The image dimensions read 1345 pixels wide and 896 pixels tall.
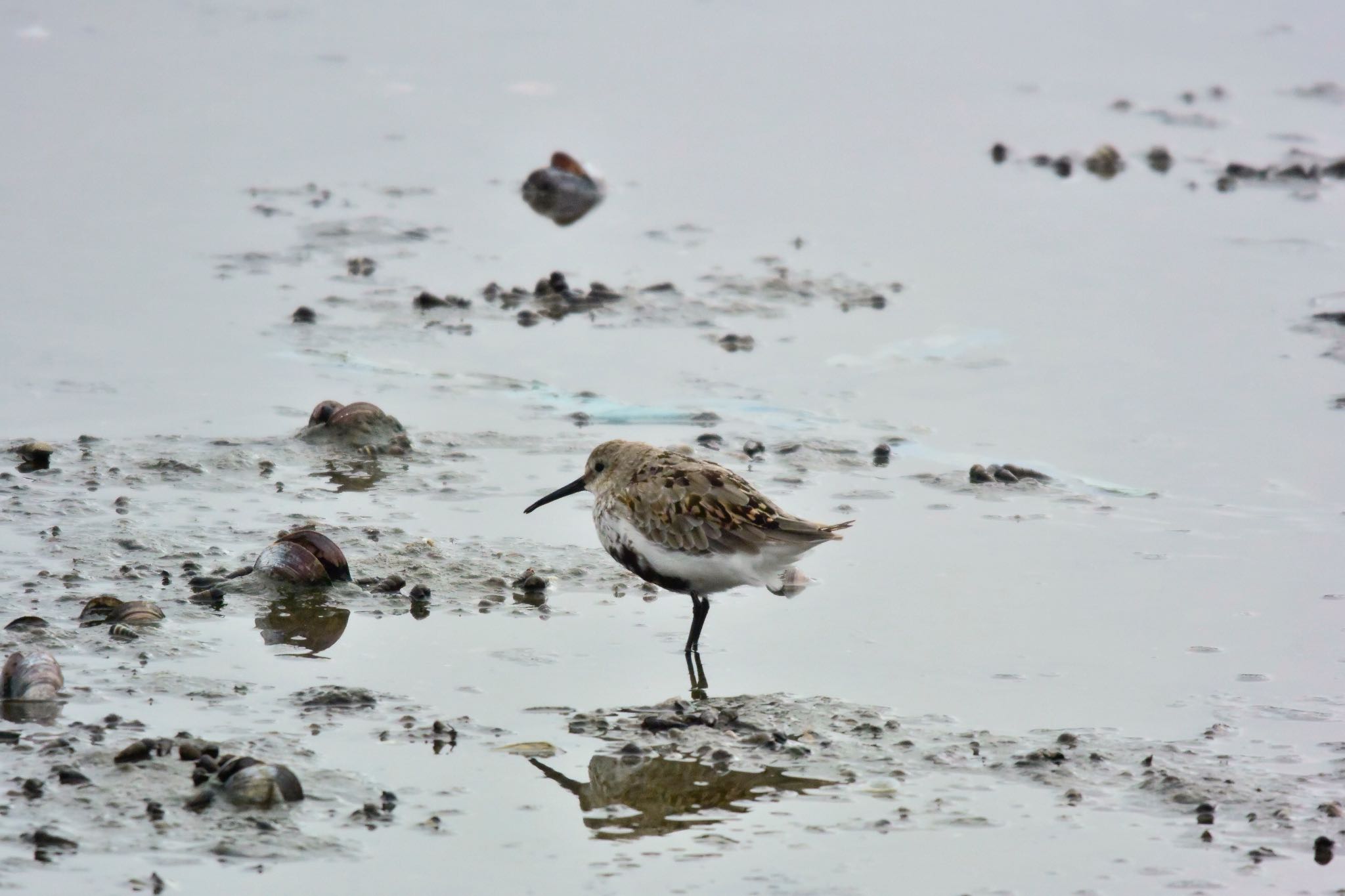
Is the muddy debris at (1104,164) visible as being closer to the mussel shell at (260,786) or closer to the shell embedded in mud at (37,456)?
the shell embedded in mud at (37,456)

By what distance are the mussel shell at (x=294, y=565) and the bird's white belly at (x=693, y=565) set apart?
3.97ft

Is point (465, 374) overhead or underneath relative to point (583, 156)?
underneath

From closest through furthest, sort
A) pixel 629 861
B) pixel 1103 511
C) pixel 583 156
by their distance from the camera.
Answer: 1. pixel 629 861
2. pixel 1103 511
3. pixel 583 156

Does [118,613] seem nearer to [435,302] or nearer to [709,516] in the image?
[709,516]

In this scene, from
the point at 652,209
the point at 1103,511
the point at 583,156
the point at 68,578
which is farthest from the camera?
the point at 583,156

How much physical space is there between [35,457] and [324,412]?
1.37 metres

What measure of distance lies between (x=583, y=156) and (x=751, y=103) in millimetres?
2320

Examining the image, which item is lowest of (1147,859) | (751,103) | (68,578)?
(1147,859)

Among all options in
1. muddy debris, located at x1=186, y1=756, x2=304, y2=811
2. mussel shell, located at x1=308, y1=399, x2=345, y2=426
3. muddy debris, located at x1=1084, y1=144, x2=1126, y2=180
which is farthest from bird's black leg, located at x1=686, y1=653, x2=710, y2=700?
muddy debris, located at x1=1084, y1=144, x2=1126, y2=180

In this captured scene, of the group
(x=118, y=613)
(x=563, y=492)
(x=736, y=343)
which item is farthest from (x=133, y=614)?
(x=736, y=343)

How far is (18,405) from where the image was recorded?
8.95 meters

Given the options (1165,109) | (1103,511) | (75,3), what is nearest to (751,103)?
(1165,109)

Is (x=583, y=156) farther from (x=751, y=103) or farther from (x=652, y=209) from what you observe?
(x=751, y=103)

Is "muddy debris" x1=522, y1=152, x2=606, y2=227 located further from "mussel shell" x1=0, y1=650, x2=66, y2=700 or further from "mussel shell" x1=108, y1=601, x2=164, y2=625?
"mussel shell" x1=0, y1=650, x2=66, y2=700
